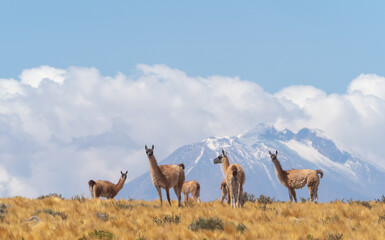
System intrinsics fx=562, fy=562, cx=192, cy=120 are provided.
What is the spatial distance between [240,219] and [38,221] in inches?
244

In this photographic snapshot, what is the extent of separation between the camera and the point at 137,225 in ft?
53.7

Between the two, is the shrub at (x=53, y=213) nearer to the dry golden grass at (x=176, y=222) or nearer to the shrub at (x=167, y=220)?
the dry golden grass at (x=176, y=222)

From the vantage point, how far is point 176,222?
16672mm

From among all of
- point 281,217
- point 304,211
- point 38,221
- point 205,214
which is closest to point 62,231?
point 38,221

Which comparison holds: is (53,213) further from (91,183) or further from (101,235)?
(91,183)

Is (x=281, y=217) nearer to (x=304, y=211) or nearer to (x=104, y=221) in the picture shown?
(x=304, y=211)

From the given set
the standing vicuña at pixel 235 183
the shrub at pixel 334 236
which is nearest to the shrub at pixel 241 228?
the shrub at pixel 334 236

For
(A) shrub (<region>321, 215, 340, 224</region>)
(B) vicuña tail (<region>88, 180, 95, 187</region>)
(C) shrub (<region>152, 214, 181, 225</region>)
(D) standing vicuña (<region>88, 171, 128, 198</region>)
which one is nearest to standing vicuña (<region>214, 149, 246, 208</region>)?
(A) shrub (<region>321, 215, 340, 224</region>)

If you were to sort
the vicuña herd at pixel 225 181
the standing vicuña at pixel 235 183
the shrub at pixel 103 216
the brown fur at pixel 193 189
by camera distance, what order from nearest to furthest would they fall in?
the shrub at pixel 103 216, the standing vicuña at pixel 235 183, the vicuña herd at pixel 225 181, the brown fur at pixel 193 189

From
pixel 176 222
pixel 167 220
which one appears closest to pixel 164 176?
pixel 167 220

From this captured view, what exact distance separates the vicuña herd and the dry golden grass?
1745 mm

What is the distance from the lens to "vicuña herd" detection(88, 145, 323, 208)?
22.2m

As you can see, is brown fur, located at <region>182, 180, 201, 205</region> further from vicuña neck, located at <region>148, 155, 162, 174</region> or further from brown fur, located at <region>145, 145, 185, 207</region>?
vicuña neck, located at <region>148, 155, 162, 174</region>

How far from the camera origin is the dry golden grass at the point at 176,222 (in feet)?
48.0
